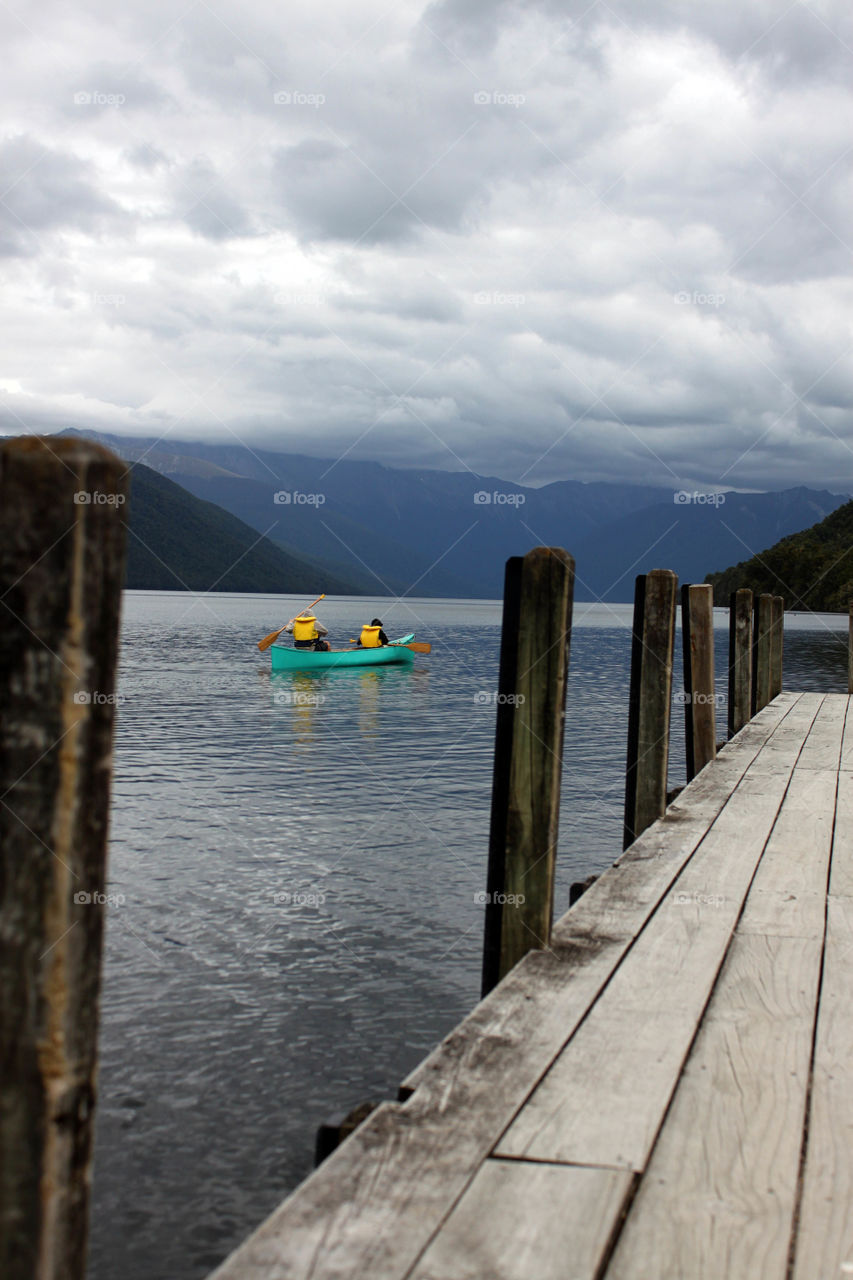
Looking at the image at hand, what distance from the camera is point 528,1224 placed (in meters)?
2.54

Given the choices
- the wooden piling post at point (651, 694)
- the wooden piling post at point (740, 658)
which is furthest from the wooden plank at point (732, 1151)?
the wooden piling post at point (740, 658)

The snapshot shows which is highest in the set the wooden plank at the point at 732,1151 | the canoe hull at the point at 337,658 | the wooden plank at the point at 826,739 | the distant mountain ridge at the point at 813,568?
the distant mountain ridge at the point at 813,568

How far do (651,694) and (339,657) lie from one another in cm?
3770

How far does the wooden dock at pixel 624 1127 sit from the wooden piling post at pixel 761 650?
1083 centimetres

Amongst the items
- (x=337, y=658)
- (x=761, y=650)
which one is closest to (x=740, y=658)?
(x=761, y=650)

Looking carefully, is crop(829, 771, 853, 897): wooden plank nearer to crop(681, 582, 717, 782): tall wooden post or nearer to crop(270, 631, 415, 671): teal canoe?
crop(681, 582, 717, 782): tall wooden post

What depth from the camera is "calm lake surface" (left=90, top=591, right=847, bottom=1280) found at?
5.43 m

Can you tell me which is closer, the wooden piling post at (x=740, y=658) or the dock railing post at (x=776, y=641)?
the wooden piling post at (x=740, y=658)

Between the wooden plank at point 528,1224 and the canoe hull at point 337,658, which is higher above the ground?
the wooden plank at point 528,1224

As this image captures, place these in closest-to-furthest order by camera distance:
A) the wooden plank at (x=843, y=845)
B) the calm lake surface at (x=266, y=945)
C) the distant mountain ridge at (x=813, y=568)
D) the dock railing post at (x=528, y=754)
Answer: the dock railing post at (x=528, y=754) → the calm lake surface at (x=266, y=945) → the wooden plank at (x=843, y=845) → the distant mountain ridge at (x=813, y=568)

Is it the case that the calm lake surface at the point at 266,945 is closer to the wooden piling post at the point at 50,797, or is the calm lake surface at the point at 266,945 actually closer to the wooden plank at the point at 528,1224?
the wooden plank at the point at 528,1224

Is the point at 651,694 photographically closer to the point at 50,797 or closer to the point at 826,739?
the point at 826,739

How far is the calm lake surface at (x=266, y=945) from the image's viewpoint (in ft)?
17.8

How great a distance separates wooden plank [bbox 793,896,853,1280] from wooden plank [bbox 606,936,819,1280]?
38 mm
